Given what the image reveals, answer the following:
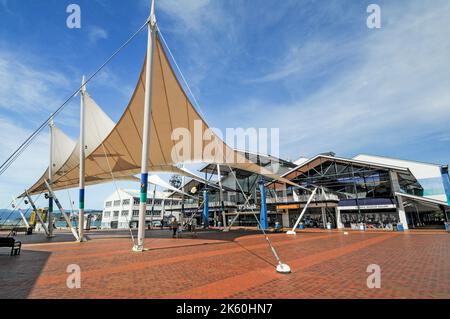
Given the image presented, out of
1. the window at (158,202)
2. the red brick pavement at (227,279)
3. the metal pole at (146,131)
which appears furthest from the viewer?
the window at (158,202)

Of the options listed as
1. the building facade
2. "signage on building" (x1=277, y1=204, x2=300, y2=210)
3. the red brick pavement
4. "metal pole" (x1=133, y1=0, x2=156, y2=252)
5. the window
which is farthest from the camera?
the window

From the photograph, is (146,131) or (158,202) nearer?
(146,131)

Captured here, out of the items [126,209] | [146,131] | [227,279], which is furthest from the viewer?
[126,209]

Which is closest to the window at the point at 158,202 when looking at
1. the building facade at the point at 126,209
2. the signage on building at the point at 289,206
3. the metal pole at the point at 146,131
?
the building facade at the point at 126,209

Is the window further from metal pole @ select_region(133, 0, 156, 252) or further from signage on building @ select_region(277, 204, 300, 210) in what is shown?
metal pole @ select_region(133, 0, 156, 252)

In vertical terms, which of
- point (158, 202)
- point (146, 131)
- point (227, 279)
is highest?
point (158, 202)

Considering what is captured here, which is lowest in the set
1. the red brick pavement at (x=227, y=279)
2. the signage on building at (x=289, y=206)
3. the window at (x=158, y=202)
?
the red brick pavement at (x=227, y=279)

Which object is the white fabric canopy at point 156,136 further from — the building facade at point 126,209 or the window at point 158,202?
the window at point 158,202

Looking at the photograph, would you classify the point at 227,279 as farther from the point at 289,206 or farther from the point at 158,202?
the point at 158,202

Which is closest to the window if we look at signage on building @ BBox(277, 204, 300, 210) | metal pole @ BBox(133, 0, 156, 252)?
signage on building @ BBox(277, 204, 300, 210)

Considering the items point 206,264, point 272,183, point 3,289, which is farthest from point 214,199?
point 3,289

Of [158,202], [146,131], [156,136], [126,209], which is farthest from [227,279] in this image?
[158,202]
